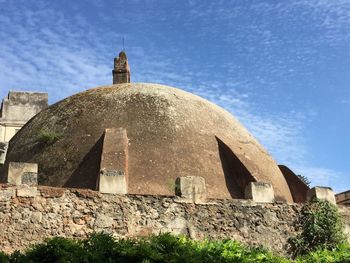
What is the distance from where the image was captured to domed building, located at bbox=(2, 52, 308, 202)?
10.1 m

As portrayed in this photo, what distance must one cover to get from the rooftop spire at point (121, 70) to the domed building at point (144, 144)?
201 cm

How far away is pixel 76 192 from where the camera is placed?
867 cm

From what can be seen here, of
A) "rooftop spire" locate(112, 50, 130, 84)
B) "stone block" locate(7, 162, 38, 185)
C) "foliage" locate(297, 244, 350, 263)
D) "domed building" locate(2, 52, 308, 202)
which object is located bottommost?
"foliage" locate(297, 244, 350, 263)

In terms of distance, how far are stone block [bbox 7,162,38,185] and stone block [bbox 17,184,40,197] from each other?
0.44 feet

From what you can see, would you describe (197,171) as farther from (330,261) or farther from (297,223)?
(330,261)

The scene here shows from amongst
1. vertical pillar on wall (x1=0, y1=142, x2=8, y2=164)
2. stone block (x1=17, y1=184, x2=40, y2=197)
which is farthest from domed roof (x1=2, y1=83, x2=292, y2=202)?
stone block (x1=17, y1=184, x2=40, y2=197)

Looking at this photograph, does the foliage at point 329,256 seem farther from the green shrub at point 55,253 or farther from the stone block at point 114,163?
the green shrub at point 55,253

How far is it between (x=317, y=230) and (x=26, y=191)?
16.4 ft

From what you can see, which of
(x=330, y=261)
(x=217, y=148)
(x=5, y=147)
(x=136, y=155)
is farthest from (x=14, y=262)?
(x=5, y=147)

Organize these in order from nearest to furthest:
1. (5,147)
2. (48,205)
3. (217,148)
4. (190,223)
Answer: (48,205) < (190,223) < (217,148) < (5,147)

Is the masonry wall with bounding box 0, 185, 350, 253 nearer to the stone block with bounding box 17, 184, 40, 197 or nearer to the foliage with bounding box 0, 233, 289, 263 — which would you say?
the stone block with bounding box 17, 184, 40, 197

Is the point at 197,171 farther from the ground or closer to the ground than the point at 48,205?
farther from the ground

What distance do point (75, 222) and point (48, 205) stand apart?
1.60ft

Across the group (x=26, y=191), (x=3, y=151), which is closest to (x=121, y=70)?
(x=3, y=151)
